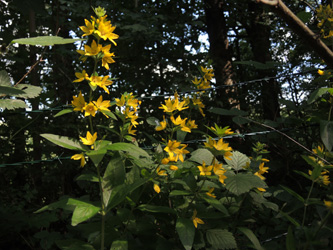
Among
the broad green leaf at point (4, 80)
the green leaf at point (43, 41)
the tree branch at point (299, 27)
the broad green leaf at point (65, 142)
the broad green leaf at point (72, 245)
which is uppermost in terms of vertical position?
the tree branch at point (299, 27)

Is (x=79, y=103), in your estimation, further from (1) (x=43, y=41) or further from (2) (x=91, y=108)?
(1) (x=43, y=41)

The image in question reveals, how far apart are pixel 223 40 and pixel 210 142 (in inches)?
170

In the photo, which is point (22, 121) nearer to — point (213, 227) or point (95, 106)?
point (95, 106)

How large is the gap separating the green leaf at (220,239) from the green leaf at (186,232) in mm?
179

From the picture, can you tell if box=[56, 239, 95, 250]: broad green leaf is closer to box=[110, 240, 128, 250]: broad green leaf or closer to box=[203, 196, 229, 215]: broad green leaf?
box=[110, 240, 128, 250]: broad green leaf

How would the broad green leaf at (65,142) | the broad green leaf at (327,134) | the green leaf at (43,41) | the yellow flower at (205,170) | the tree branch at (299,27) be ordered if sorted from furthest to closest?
the broad green leaf at (327,134) < the yellow flower at (205,170) < the tree branch at (299,27) < the broad green leaf at (65,142) < the green leaf at (43,41)

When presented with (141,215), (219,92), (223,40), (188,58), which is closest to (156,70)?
(188,58)

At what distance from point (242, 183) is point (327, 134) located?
61 cm

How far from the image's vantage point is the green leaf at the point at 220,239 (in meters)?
1.30

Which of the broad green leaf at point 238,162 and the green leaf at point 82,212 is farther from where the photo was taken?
the broad green leaf at point 238,162

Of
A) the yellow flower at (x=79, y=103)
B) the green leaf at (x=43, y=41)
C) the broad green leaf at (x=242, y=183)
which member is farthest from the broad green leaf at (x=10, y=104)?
the broad green leaf at (x=242, y=183)

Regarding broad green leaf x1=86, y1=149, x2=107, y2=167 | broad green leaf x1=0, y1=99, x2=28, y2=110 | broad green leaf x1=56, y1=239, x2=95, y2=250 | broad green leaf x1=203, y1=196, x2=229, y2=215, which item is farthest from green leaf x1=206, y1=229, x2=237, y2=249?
broad green leaf x1=0, y1=99, x2=28, y2=110

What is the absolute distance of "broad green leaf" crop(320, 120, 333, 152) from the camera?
1.58m

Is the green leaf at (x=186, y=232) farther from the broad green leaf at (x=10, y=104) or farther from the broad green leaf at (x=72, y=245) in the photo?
the broad green leaf at (x=10, y=104)
